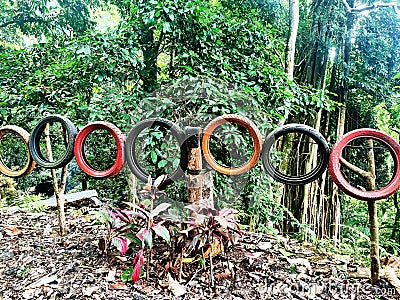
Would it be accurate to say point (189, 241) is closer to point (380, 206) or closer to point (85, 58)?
point (85, 58)

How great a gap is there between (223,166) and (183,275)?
67 cm

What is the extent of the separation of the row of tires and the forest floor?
0.55 m

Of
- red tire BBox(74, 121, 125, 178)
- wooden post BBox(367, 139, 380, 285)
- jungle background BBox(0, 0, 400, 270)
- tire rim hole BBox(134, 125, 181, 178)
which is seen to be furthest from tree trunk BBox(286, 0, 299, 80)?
red tire BBox(74, 121, 125, 178)

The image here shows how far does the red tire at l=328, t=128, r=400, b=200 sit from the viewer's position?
1438 mm

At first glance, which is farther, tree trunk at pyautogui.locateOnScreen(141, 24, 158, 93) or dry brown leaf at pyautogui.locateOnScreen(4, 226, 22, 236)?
tree trunk at pyautogui.locateOnScreen(141, 24, 158, 93)

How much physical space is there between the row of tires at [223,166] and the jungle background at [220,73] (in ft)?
1.25

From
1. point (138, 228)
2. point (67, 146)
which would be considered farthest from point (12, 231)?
point (138, 228)

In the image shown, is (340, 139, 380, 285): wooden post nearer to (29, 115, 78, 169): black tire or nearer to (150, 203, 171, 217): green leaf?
(150, 203, 171, 217): green leaf

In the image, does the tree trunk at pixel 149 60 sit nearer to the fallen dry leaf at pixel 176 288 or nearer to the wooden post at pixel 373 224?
the fallen dry leaf at pixel 176 288

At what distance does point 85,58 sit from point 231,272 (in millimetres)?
1776

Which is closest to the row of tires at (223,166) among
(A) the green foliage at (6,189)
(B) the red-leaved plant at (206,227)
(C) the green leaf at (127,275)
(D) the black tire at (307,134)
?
(D) the black tire at (307,134)

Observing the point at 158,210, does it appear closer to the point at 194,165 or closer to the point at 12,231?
the point at 194,165

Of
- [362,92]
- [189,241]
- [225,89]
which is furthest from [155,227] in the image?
[362,92]

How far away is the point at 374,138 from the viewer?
4.84 ft
